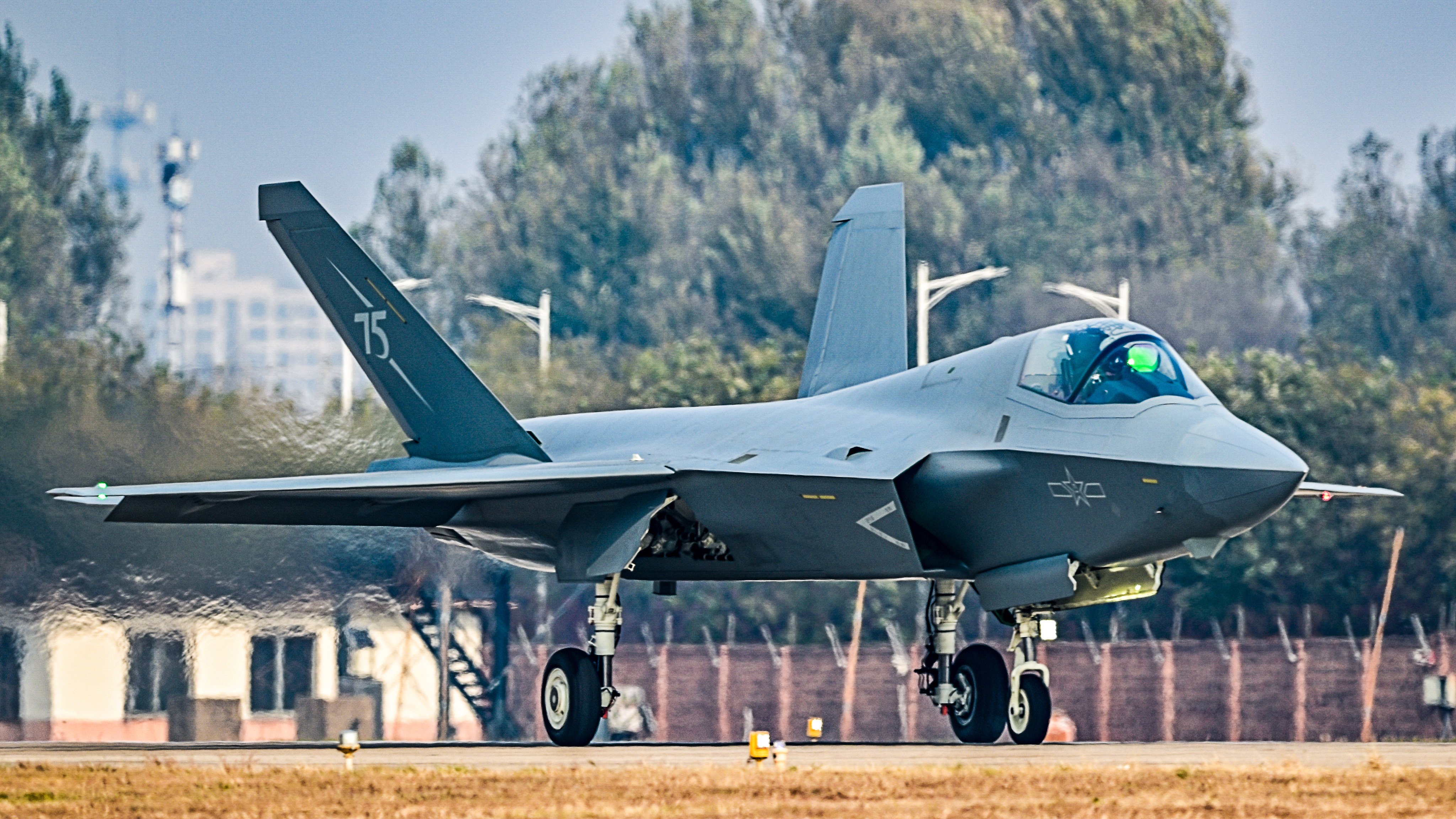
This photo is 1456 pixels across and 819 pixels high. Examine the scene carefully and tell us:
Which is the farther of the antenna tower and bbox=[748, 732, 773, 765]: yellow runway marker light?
the antenna tower

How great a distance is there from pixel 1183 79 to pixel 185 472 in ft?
206

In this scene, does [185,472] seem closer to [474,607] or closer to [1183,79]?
[474,607]

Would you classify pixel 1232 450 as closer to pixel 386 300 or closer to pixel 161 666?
pixel 386 300

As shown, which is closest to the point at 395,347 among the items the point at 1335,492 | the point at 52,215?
the point at 1335,492

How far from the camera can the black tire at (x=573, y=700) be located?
19781 millimetres

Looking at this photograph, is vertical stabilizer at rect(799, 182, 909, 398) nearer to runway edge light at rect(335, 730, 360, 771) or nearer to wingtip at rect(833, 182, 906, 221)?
wingtip at rect(833, 182, 906, 221)

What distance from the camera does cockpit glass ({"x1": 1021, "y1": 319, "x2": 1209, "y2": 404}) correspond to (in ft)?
58.0

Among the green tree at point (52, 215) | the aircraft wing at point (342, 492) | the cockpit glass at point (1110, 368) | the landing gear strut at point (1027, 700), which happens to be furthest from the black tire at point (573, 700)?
the green tree at point (52, 215)

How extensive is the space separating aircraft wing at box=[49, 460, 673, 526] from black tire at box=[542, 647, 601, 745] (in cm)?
156

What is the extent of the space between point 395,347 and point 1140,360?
7.97 m

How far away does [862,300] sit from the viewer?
24.4m

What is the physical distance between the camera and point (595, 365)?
171 feet

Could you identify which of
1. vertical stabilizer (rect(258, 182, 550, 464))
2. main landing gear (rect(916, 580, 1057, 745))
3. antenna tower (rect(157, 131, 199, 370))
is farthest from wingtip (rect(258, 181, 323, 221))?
antenna tower (rect(157, 131, 199, 370))

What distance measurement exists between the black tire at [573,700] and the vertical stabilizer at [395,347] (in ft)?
8.50
